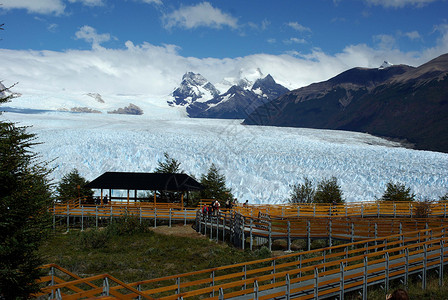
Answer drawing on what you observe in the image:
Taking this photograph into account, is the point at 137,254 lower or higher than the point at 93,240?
lower

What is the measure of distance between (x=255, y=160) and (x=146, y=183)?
1678 cm

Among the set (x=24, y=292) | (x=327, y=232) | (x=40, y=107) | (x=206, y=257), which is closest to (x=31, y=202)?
(x=24, y=292)

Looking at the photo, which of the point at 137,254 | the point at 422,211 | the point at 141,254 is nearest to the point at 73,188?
the point at 137,254

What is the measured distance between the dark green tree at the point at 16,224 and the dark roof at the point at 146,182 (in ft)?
78.3

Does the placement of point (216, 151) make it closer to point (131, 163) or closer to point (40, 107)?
point (131, 163)

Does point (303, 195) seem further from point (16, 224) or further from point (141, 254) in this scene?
point (16, 224)

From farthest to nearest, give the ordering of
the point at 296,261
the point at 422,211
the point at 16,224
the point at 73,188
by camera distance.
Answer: the point at 73,188, the point at 422,211, the point at 296,261, the point at 16,224

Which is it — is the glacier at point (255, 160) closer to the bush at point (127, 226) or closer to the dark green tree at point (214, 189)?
the dark green tree at point (214, 189)

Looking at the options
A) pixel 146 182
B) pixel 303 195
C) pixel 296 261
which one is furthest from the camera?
pixel 303 195

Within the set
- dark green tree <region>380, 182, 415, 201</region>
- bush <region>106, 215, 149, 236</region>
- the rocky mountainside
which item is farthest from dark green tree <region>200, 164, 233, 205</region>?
the rocky mountainside

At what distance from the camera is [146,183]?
112 ft

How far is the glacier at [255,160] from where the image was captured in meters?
41.5

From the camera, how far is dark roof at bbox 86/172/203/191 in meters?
33.3

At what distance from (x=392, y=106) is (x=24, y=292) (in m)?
164
